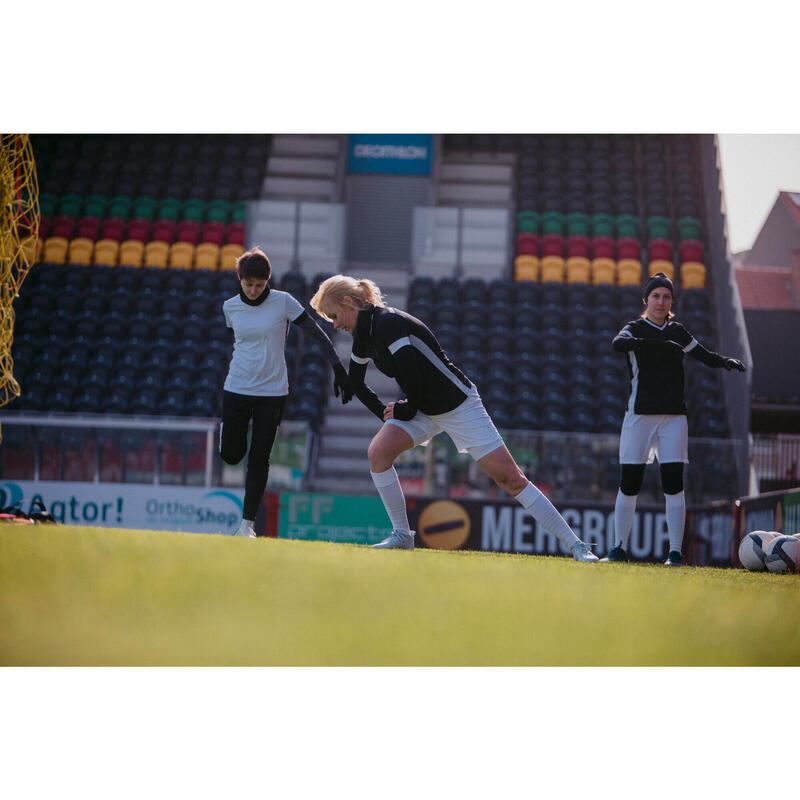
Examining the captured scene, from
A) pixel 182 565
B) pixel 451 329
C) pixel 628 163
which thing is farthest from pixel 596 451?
pixel 628 163

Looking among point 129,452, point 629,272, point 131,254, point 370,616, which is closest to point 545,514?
point 370,616

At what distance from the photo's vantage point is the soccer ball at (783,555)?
15.7 ft

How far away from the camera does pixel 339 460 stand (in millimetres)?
9141

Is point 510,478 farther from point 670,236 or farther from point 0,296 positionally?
point 670,236

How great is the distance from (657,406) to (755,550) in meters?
1.00

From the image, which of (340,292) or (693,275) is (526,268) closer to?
(693,275)

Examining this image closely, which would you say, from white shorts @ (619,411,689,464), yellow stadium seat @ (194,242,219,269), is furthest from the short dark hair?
yellow stadium seat @ (194,242,219,269)

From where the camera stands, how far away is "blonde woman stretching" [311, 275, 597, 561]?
13.3 ft

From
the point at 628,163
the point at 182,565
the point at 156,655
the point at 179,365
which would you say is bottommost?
the point at 156,655

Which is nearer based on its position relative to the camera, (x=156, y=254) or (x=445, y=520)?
(x=445, y=520)

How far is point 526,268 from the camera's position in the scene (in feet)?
37.7

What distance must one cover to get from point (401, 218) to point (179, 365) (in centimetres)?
482

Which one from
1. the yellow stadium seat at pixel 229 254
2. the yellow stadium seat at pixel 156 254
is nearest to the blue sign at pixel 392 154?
the yellow stadium seat at pixel 229 254

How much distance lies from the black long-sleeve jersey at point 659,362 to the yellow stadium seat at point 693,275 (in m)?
6.86
